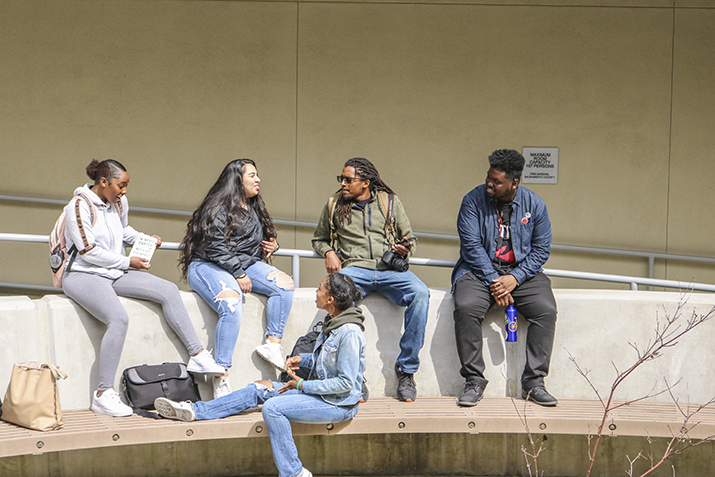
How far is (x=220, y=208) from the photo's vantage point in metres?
5.08

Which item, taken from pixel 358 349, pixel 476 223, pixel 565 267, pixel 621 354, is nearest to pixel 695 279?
pixel 565 267

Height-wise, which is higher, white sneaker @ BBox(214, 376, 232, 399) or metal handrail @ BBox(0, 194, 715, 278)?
metal handrail @ BBox(0, 194, 715, 278)

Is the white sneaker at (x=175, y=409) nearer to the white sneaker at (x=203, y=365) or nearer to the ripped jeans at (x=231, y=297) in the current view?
the white sneaker at (x=203, y=365)

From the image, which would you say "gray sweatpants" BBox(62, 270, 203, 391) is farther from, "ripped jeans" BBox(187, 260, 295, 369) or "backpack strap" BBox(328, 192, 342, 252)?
"backpack strap" BBox(328, 192, 342, 252)

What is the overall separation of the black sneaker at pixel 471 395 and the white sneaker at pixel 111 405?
209 cm

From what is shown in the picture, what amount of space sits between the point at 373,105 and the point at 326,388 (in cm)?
526

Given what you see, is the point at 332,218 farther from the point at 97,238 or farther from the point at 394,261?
the point at 97,238

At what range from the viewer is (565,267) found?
30.3 ft

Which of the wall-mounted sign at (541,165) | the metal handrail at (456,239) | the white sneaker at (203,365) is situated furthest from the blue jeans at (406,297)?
the wall-mounted sign at (541,165)

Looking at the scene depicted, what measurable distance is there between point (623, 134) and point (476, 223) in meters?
4.68

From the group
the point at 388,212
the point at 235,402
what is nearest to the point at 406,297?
the point at 388,212

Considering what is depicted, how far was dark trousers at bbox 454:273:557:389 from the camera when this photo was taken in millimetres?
4953

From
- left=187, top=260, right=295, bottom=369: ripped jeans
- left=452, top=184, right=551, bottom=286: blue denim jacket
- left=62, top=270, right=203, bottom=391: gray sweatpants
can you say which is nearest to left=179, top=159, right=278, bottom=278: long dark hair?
left=187, top=260, right=295, bottom=369: ripped jeans

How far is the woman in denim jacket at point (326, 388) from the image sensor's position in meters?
4.34
